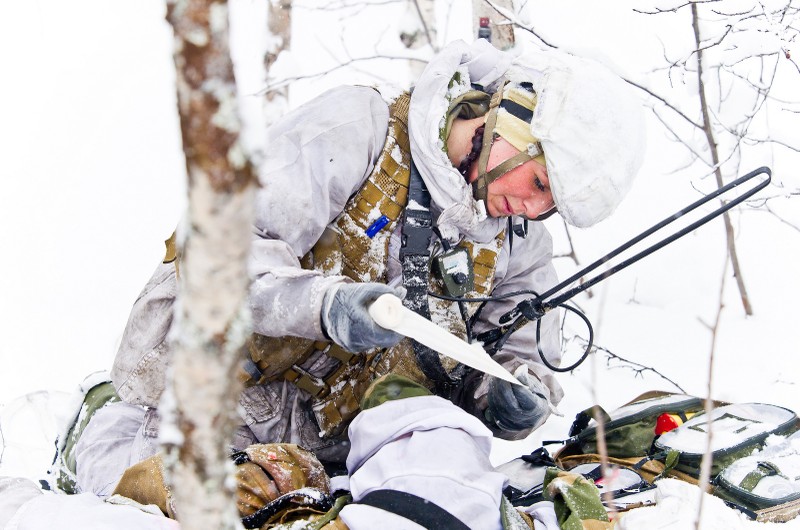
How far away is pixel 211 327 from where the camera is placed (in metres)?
0.57

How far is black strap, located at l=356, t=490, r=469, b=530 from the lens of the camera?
139cm

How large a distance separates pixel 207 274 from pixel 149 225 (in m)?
4.57

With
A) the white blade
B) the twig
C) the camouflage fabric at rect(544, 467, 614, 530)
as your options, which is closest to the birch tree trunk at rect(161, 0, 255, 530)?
the white blade

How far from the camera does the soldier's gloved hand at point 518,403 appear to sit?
221cm

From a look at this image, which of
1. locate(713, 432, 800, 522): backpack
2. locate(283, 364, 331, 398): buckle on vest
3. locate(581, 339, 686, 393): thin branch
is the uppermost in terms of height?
locate(283, 364, 331, 398): buckle on vest

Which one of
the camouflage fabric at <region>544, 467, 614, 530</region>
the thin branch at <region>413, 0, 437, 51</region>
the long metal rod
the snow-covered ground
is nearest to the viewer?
the camouflage fabric at <region>544, 467, 614, 530</region>

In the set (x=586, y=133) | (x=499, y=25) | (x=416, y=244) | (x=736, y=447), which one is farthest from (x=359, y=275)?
(x=499, y=25)

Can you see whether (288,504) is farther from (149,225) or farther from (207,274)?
(149,225)

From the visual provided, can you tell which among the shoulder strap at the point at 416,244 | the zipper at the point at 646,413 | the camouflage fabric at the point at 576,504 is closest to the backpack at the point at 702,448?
the zipper at the point at 646,413

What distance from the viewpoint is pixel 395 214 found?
2092 mm

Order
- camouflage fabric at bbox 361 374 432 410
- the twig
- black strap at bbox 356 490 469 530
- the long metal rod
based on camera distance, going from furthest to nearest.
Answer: the twig → the long metal rod → camouflage fabric at bbox 361 374 432 410 → black strap at bbox 356 490 469 530

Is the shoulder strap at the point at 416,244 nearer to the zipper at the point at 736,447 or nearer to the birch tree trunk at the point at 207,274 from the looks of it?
the zipper at the point at 736,447

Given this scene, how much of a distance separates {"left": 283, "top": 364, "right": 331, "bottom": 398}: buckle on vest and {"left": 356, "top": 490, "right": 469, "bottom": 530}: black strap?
2.54 feet

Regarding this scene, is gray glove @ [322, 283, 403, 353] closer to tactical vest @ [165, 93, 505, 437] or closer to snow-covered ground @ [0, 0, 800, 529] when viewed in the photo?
tactical vest @ [165, 93, 505, 437]
